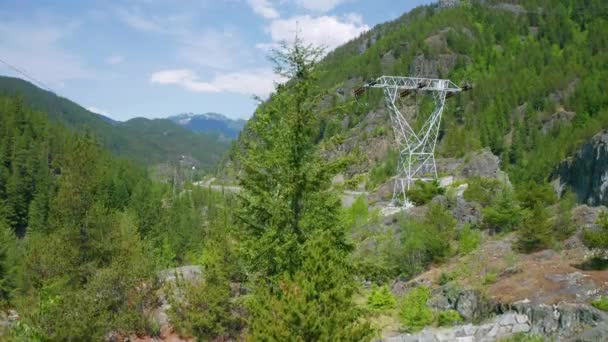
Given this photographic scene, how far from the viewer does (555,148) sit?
194 ft

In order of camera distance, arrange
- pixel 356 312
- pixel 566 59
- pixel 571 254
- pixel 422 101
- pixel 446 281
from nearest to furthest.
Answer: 1. pixel 356 312
2. pixel 571 254
3. pixel 446 281
4. pixel 566 59
5. pixel 422 101

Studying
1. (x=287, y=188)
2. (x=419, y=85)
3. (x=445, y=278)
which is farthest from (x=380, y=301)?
(x=419, y=85)

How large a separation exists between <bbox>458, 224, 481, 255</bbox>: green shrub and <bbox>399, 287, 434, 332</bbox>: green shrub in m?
7.90

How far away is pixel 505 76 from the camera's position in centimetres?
9169

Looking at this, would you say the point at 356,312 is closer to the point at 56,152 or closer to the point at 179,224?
the point at 179,224

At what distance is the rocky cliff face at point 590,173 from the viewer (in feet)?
127

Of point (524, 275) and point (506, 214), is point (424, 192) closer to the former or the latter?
point (506, 214)

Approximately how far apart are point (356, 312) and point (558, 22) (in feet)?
→ 392

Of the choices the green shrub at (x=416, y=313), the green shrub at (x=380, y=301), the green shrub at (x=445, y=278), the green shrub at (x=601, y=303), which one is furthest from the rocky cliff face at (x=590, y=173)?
the green shrub at (x=601, y=303)

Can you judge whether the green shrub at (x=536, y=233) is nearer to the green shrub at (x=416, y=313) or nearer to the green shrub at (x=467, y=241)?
the green shrub at (x=467, y=241)

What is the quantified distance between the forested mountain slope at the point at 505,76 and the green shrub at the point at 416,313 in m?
33.4

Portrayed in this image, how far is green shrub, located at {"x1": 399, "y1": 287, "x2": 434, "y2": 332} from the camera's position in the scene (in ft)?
58.0

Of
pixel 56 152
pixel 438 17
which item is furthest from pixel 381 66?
pixel 56 152

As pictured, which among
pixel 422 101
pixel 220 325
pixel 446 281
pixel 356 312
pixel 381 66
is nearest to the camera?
pixel 356 312
